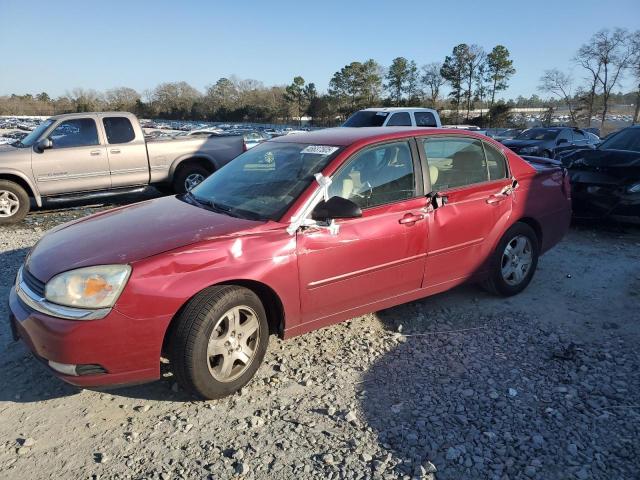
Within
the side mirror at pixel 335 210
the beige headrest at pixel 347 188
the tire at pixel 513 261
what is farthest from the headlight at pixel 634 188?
the side mirror at pixel 335 210

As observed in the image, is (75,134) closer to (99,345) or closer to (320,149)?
(320,149)

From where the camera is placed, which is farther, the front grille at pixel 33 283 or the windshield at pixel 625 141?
the windshield at pixel 625 141

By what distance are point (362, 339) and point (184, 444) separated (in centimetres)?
166

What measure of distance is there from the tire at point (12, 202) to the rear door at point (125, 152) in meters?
1.45

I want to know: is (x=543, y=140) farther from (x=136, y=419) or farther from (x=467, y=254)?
(x=136, y=419)

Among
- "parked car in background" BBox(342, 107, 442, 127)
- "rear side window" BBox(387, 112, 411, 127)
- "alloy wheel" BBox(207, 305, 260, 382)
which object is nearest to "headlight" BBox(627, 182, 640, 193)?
"parked car in background" BBox(342, 107, 442, 127)

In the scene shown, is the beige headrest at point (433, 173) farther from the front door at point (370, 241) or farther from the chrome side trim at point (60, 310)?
the chrome side trim at point (60, 310)

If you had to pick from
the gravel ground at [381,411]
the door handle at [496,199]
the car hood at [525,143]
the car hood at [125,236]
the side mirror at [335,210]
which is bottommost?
the gravel ground at [381,411]

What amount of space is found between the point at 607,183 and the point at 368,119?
20.4 ft

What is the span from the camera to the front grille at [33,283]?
9.06 feet

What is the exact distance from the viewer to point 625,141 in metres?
7.83

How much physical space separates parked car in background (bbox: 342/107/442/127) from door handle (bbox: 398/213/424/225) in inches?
315

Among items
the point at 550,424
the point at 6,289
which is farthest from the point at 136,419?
the point at 6,289

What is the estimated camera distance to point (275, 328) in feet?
10.7
